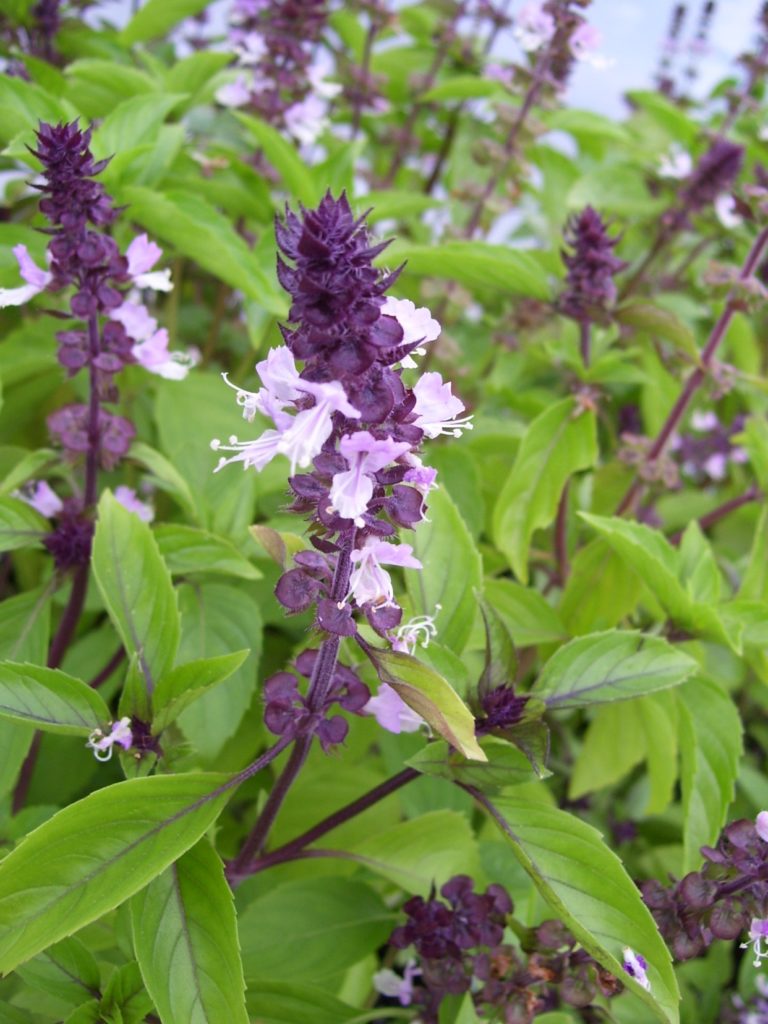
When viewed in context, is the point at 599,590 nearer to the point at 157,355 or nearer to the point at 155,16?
the point at 157,355

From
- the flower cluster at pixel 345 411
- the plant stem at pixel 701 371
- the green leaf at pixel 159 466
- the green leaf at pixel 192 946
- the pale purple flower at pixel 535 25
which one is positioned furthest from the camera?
the pale purple flower at pixel 535 25

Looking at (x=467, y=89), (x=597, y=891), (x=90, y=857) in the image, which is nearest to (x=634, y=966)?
(x=597, y=891)

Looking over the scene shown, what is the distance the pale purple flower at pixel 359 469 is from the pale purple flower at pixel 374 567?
60 millimetres

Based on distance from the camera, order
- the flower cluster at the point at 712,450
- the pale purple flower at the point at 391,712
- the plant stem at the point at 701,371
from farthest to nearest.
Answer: the flower cluster at the point at 712,450, the plant stem at the point at 701,371, the pale purple flower at the point at 391,712

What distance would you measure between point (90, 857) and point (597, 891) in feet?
1.17

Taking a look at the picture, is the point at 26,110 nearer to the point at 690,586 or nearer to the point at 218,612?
the point at 218,612

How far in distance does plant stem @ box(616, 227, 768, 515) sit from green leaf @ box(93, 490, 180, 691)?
747mm

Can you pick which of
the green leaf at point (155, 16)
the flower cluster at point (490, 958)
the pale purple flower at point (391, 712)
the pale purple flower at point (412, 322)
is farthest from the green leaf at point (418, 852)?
the green leaf at point (155, 16)

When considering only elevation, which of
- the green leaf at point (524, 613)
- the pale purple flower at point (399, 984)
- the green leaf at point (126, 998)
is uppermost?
the green leaf at point (524, 613)

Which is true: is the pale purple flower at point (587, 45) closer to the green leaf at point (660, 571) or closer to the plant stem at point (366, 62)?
the plant stem at point (366, 62)

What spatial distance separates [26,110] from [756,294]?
946 millimetres

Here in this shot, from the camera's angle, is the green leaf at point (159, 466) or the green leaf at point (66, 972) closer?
the green leaf at point (66, 972)

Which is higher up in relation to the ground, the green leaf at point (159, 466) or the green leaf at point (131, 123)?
the green leaf at point (131, 123)

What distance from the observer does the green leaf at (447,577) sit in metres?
0.81
